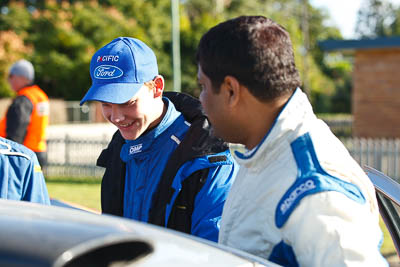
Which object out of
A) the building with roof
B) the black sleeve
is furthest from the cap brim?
the building with roof

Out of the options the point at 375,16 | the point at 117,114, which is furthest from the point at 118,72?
the point at 375,16

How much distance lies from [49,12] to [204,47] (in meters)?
37.0

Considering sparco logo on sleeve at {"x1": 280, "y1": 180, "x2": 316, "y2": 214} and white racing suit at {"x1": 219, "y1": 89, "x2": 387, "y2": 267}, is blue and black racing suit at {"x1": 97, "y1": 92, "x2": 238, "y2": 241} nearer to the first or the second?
white racing suit at {"x1": 219, "y1": 89, "x2": 387, "y2": 267}

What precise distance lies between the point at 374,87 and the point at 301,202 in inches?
675

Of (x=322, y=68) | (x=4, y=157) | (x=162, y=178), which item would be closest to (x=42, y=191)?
(x=4, y=157)

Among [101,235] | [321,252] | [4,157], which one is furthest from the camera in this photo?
[4,157]

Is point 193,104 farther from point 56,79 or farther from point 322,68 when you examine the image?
point 322,68

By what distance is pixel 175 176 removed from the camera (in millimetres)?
2225

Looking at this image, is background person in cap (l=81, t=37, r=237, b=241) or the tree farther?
the tree

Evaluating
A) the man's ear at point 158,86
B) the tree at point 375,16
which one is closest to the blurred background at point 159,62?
the man's ear at point 158,86

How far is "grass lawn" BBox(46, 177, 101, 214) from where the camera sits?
967 cm

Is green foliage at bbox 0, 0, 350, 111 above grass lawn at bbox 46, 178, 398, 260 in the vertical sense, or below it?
above

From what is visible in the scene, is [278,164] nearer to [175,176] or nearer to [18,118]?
[175,176]

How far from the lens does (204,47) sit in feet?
5.24
